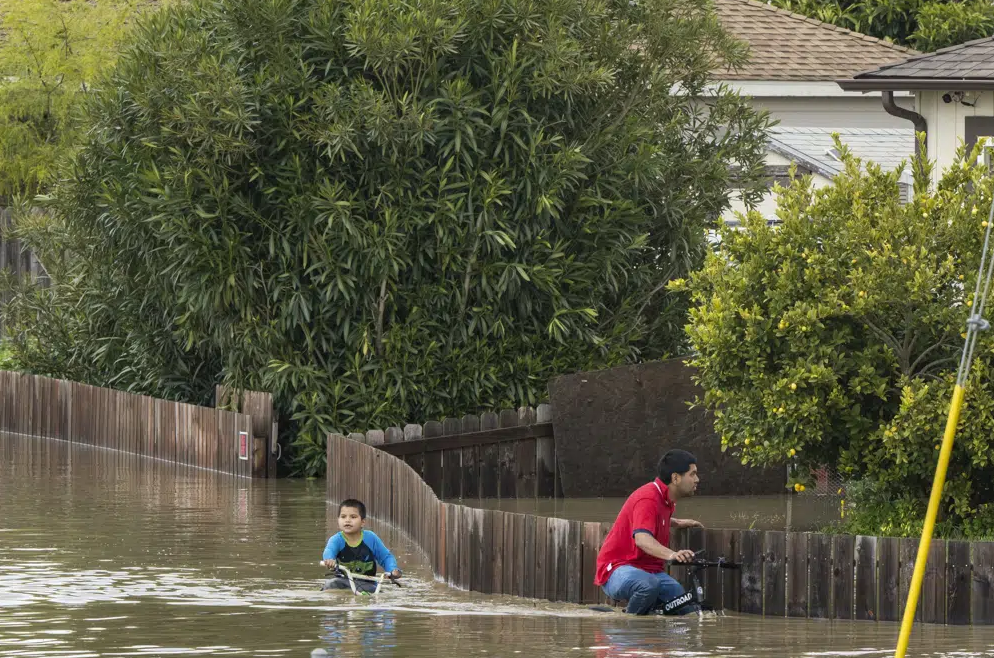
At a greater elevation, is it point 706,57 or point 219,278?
point 706,57

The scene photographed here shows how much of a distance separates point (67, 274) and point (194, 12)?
546cm

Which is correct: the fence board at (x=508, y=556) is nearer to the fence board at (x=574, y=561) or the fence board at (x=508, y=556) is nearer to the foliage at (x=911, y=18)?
the fence board at (x=574, y=561)

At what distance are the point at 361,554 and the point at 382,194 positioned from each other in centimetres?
801

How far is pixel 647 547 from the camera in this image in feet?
38.9

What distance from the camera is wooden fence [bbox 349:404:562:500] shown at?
19.1 meters

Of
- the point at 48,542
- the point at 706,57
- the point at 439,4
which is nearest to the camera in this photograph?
the point at 48,542

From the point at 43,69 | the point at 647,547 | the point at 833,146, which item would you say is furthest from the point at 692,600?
the point at 43,69

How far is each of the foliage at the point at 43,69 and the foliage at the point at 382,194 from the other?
11.4 metres

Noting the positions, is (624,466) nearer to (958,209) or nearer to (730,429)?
(730,429)

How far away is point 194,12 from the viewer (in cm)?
2281

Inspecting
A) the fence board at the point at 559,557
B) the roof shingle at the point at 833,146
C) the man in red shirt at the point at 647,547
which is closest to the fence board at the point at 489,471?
the fence board at the point at 559,557

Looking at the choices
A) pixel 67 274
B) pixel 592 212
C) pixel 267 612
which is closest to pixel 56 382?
pixel 67 274

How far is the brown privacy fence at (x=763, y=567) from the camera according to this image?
11430mm

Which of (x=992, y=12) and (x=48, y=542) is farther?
(x=992, y=12)
